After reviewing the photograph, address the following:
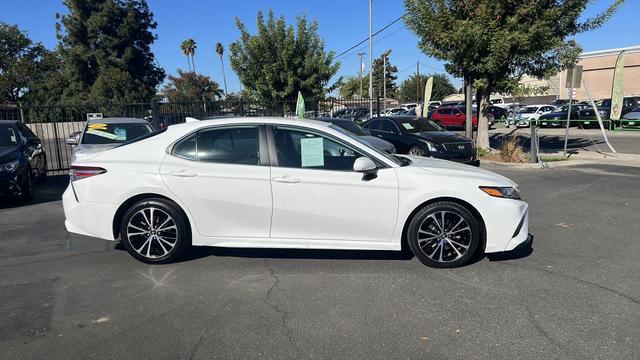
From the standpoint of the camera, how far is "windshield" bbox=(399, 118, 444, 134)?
43.3 feet

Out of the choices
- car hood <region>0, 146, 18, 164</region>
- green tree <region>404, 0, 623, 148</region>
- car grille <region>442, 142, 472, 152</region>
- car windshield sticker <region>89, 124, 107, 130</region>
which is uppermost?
green tree <region>404, 0, 623, 148</region>

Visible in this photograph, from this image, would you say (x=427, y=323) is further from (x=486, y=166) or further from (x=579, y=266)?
(x=486, y=166)

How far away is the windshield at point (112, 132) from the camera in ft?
32.1

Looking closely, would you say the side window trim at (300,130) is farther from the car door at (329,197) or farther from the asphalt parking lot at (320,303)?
the asphalt parking lot at (320,303)

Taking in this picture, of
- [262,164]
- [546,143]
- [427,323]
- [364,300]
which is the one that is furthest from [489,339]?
[546,143]

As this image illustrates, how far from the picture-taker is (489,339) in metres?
3.34

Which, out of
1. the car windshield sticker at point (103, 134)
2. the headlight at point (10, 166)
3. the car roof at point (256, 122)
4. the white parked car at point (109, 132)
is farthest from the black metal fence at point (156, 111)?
the car roof at point (256, 122)

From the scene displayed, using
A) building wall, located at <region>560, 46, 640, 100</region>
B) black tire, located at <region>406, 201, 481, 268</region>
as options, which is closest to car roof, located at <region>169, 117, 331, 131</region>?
black tire, located at <region>406, 201, 481, 268</region>

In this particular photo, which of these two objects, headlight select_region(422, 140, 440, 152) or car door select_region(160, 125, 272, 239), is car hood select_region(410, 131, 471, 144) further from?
car door select_region(160, 125, 272, 239)

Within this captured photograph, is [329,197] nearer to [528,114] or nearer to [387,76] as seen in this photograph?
[528,114]

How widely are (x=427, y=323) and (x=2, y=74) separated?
165ft

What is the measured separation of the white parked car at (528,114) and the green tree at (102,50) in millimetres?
32188

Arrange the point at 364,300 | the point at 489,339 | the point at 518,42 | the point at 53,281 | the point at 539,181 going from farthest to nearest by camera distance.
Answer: the point at 518,42
the point at 539,181
the point at 53,281
the point at 364,300
the point at 489,339

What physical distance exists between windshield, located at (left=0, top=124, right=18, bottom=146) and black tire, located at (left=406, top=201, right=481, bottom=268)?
26.6 feet
